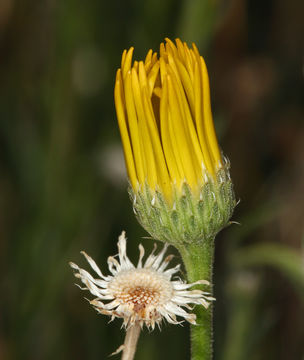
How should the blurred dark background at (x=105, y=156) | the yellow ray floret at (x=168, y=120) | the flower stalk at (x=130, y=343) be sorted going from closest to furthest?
1. the flower stalk at (x=130, y=343)
2. the yellow ray floret at (x=168, y=120)
3. the blurred dark background at (x=105, y=156)

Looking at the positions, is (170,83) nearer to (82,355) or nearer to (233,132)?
(82,355)

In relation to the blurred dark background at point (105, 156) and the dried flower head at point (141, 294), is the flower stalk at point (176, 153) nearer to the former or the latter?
the dried flower head at point (141, 294)

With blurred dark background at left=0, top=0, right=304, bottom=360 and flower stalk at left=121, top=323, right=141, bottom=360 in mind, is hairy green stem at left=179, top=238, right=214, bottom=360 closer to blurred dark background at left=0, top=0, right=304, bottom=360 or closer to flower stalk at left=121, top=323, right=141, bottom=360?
flower stalk at left=121, top=323, right=141, bottom=360

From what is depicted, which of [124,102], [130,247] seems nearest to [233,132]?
[130,247]

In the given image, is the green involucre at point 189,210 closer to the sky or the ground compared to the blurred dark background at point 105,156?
closer to the ground

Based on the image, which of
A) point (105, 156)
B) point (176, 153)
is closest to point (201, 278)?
point (176, 153)

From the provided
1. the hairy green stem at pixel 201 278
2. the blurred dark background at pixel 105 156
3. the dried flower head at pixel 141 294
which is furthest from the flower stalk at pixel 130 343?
the blurred dark background at pixel 105 156
